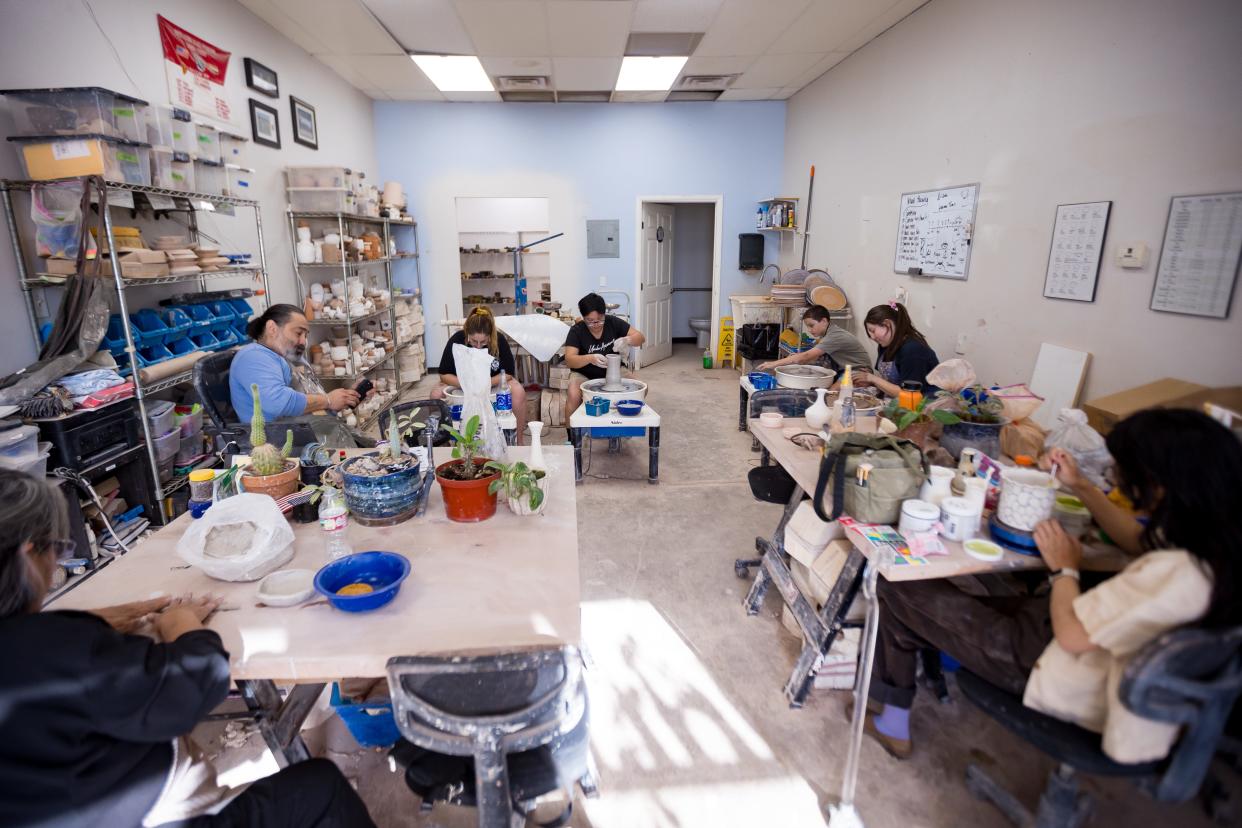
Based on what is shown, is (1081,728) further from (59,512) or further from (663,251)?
(663,251)

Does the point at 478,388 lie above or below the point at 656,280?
below

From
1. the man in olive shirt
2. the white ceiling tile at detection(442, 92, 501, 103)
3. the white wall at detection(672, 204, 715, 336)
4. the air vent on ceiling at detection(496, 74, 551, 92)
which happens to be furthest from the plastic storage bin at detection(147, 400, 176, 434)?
the white wall at detection(672, 204, 715, 336)

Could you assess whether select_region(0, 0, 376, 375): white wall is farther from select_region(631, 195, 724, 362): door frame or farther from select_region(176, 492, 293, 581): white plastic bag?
select_region(631, 195, 724, 362): door frame

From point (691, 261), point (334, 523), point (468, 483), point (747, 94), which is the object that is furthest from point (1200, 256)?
point (691, 261)

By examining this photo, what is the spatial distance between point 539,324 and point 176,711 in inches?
157

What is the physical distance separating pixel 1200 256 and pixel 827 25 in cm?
325

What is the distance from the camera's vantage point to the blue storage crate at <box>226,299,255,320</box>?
3.66 metres

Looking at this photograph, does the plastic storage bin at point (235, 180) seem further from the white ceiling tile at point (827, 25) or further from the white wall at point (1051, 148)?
the white wall at point (1051, 148)

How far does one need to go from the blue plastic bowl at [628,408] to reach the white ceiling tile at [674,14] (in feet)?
9.18

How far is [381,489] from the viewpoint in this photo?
1748 mm

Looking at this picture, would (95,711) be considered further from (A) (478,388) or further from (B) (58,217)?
(B) (58,217)

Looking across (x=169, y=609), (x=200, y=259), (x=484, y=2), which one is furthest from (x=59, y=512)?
(x=484, y=2)

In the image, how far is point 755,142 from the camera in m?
7.08

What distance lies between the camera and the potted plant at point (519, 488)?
5.90ft
